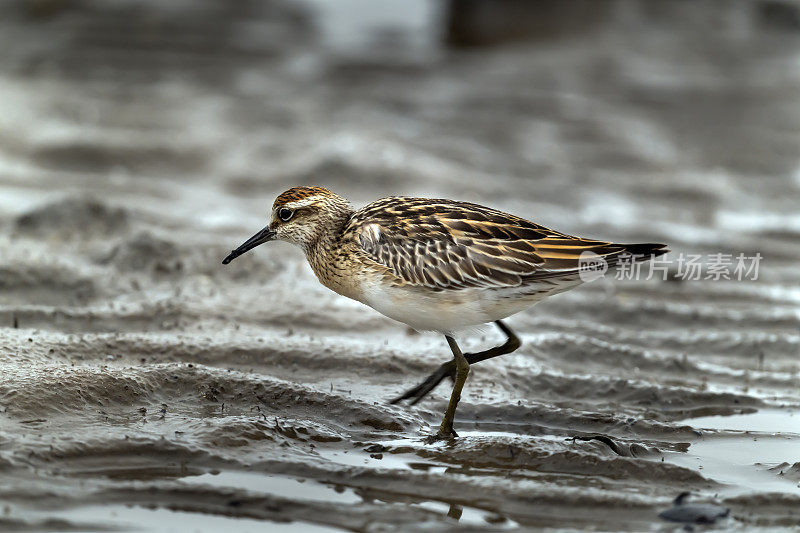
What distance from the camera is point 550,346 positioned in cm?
867

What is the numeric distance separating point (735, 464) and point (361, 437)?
2.48 m

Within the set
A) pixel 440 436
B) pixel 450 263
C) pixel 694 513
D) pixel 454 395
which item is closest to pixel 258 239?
pixel 450 263

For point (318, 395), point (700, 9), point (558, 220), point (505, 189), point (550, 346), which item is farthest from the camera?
point (700, 9)

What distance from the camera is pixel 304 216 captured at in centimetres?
766

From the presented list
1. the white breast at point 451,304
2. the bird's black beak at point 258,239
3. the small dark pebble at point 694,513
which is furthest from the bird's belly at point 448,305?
the small dark pebble at point 694,513

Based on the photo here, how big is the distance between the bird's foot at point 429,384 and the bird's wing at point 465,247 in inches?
33.4

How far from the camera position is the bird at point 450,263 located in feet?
22.7

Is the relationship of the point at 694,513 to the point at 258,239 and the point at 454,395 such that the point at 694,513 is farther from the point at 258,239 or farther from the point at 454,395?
the point at 258,239

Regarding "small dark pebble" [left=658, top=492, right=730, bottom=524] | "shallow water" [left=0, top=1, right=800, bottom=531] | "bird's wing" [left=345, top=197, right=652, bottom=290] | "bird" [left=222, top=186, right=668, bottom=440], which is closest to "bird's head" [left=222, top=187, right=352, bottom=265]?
"bird" [left=222, top=186, right=668, bottom=440]

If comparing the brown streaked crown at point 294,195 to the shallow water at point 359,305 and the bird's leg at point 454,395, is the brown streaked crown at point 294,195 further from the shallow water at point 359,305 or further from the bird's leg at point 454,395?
the bird's leg at point 454,395

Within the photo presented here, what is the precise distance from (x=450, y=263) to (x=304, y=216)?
1304mm

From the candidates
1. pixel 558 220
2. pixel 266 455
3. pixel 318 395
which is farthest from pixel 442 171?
pixel 266 455

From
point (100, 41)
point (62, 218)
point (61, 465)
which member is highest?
point (100, 41)

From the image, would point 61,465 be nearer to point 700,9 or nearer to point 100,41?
point 100,41
